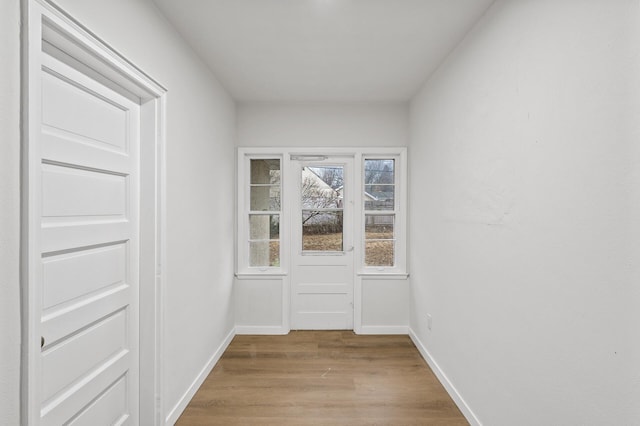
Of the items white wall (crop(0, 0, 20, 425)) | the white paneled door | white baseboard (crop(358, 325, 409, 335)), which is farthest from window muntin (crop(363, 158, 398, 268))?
white wall (crop(0, 0, 20, 425))

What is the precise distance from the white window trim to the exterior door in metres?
0.10

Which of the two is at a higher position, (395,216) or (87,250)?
(395,216)

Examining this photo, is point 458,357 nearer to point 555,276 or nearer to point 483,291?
point 483,291

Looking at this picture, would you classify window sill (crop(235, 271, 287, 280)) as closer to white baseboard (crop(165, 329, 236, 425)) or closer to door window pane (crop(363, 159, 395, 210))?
white baseboard (crop(165, 329, 236, 425))

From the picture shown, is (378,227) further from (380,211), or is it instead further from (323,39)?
(323,39)

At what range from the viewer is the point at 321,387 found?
2.65m

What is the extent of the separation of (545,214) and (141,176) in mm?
2112

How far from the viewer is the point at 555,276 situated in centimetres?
144

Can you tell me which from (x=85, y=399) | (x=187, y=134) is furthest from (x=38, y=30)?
(x=85, y=399)

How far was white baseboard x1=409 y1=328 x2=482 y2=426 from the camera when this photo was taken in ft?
7.15

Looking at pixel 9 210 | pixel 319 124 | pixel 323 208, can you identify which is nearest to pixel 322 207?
pixel 323 208

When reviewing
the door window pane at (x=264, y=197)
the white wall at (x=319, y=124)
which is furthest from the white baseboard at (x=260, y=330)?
the white wall at (x=319, y=124)

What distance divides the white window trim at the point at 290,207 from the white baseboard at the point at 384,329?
0.56 meters

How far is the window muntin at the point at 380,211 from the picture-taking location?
3881mm
